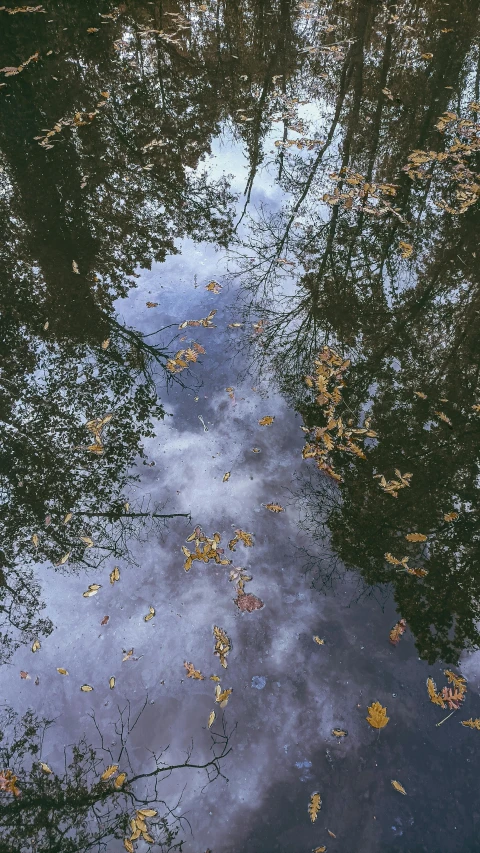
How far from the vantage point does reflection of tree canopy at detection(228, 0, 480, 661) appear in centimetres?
417

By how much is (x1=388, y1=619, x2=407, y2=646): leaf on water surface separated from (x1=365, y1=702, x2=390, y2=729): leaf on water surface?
0.47 meters

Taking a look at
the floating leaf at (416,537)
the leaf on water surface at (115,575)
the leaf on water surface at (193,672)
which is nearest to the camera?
the leaf on water surface at (193,672)

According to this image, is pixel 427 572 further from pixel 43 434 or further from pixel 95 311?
pixel 95 311

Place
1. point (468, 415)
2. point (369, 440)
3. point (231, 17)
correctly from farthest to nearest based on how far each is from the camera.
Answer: point (231, 17) → point (468, 415) → point (369, 440)

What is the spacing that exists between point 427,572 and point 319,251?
14.8ft

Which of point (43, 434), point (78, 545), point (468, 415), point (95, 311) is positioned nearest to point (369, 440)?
point (468, 415)

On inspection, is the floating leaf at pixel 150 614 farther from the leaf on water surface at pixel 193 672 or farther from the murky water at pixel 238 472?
the leaf on water surface at pixel 193 672

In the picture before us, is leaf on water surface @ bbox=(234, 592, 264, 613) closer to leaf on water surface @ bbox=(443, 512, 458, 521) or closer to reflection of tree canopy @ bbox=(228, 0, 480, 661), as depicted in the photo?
reflection of tree canopy @ bbox=(228, 0, 480, 661)

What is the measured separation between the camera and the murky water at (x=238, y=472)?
3.15 metres

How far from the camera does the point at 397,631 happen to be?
3691 mm

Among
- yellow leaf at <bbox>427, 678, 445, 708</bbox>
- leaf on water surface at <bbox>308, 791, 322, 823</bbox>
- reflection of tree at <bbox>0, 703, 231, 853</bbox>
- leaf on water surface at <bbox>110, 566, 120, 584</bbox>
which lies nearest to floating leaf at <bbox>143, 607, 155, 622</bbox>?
leaf on water surface at <bbox>110, 566, 120, 584</bbox>

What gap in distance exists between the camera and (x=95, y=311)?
5.94 meters

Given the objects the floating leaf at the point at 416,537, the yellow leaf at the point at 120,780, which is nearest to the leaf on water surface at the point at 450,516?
the floating leaf at the point at 416,537

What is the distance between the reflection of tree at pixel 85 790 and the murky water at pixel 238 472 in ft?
0.05
